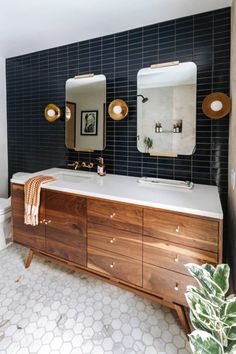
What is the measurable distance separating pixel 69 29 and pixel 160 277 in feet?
7.15

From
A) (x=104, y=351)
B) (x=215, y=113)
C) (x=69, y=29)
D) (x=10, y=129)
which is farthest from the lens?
(x=10, y=129)

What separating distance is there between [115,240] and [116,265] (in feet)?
0.59

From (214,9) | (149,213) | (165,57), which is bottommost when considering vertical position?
(149,213)

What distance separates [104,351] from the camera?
1290mm

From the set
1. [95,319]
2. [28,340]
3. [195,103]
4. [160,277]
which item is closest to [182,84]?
[195,103]

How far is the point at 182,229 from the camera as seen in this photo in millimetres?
1317

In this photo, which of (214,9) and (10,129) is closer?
(214,9)

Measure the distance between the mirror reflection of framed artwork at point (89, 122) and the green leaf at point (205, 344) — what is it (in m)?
1.87

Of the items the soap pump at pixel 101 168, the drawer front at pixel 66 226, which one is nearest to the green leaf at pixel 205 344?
the drawer front at pixel 66 226

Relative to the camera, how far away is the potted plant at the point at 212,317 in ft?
2.51

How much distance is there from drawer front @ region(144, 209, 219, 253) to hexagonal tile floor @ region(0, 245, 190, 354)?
1.99 ft

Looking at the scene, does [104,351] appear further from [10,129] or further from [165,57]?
[10,129]

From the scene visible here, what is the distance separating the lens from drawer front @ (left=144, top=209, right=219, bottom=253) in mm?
1241

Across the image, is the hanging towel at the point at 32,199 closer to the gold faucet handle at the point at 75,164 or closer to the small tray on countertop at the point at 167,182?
the gold faucet handle at the point at 75,164
